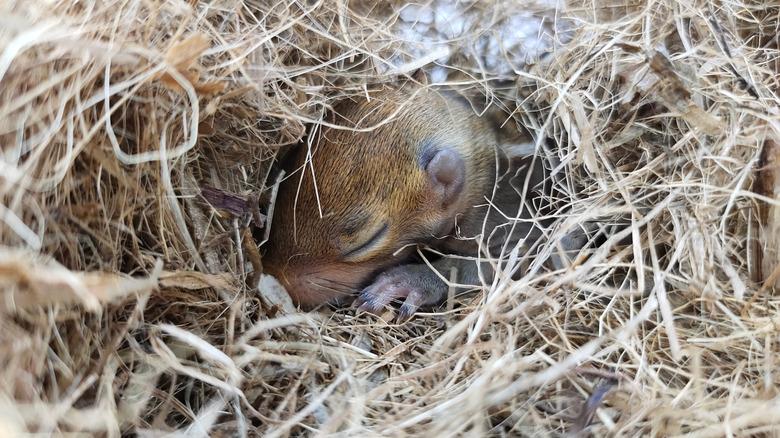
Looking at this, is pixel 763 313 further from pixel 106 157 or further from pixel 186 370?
pixel 106 157

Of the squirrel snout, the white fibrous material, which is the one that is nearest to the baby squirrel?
the squirrel snout

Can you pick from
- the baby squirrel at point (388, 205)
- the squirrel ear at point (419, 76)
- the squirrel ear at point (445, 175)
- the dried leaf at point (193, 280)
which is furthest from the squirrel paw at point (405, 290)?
the squirrel ear at point (419, 76)

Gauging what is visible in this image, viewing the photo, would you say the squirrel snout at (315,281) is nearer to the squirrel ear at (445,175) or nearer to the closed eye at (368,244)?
the closed eye at (368,244)

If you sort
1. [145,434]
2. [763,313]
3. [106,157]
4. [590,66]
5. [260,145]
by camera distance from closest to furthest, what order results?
[145,434]
[106,157]
[763,313]
[260,145]
[590,66]

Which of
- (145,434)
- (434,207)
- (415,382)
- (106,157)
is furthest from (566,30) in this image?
(145,434)

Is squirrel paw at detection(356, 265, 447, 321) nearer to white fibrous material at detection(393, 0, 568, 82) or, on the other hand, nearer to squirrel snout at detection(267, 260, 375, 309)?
squirrel snout at detection(267, 260, 375, 309)

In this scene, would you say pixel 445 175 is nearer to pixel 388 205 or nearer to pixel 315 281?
pixel 388 205
